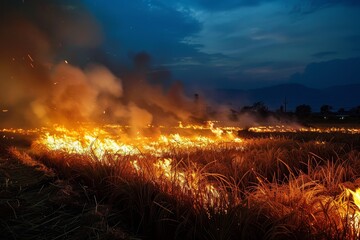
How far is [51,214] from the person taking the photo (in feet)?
15.0

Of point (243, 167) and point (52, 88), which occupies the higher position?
point (52, 88)

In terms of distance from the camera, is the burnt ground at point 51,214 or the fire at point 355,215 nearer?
the fire at point 355,215

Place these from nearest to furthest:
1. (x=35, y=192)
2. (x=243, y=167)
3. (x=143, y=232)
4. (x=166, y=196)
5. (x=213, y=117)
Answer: (x=143, y=232) < (x=166, y=196) < (x=35, y=192) < (x=243, y=167) < (x=213, y=117)

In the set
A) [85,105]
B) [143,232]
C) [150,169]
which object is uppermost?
[85,105]

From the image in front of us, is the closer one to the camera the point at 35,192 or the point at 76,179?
the point at 35,192

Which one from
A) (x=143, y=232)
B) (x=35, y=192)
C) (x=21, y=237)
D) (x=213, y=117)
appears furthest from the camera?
(x=213, y=117)

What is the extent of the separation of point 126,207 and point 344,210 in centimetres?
246

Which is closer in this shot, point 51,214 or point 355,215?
point 355,215

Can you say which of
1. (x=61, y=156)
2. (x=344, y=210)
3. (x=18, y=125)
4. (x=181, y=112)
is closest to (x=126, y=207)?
(x=344, y=210)

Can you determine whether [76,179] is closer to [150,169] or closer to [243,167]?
[150,169]

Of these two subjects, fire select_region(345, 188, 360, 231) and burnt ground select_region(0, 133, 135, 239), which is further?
burnt ground select_region(0, 133, 135, 239)

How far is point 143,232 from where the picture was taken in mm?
4164

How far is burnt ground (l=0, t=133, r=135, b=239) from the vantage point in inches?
153

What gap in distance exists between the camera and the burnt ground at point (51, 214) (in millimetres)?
3877
